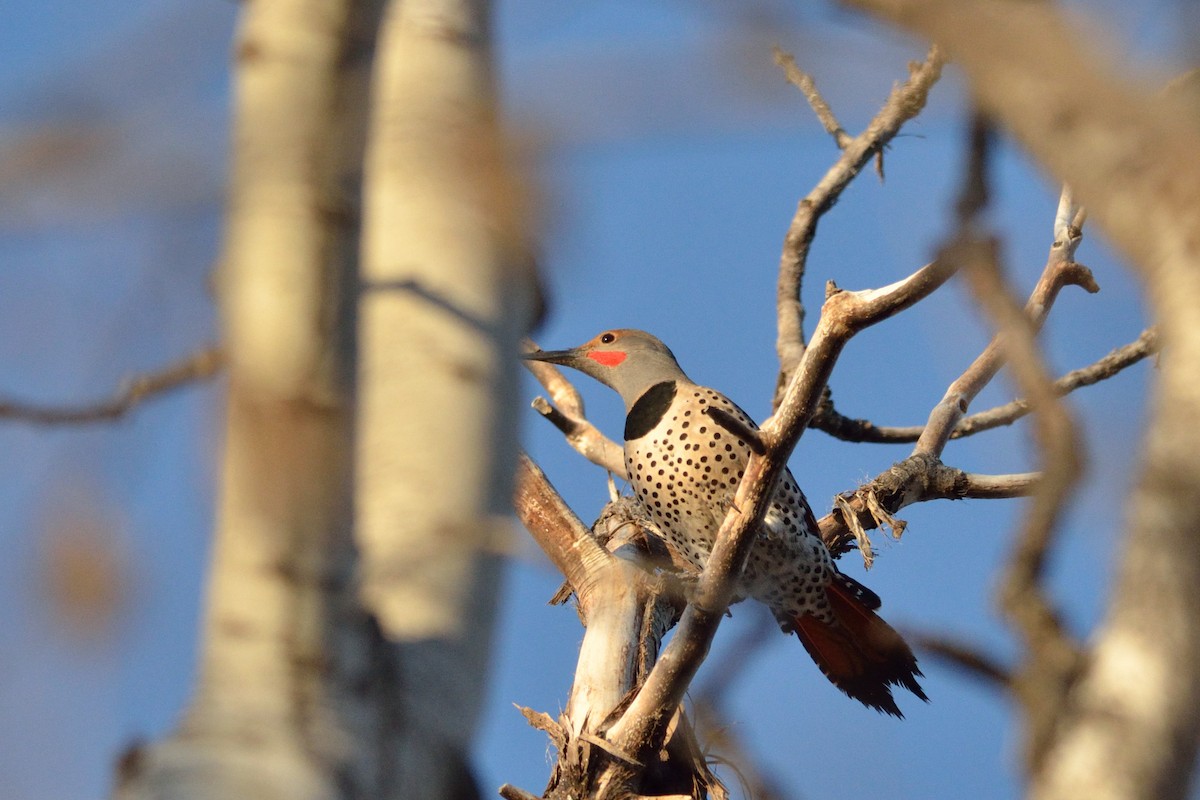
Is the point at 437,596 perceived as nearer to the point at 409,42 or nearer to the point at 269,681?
the point at 269,681

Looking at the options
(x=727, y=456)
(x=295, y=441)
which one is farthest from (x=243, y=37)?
(x=727, y=456)

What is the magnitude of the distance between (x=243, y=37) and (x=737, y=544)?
6.98 ft

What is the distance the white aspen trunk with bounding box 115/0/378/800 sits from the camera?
58.7 inches

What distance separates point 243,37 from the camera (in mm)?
1603

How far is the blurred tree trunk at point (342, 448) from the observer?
4.92ft

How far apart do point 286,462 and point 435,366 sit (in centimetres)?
27

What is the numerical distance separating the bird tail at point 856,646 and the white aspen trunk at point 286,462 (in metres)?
3.82

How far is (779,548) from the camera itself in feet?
16.6

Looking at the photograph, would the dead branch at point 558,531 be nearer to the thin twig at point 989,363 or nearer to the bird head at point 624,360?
the bird head at point 624,360

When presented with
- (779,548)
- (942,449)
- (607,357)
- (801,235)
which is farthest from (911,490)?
(607,357)

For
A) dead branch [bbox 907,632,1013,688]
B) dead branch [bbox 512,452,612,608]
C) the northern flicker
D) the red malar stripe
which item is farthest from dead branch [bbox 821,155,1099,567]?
dead branch [bbox 907,632,1013,688]

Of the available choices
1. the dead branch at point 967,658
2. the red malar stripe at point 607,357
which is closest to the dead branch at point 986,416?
the red malar stripe at point 607,357

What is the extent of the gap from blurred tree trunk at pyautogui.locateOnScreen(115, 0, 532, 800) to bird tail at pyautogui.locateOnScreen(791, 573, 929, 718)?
3671 mm

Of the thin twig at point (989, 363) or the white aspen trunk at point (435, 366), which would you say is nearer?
the white aspen trunk at point (435, 366)
